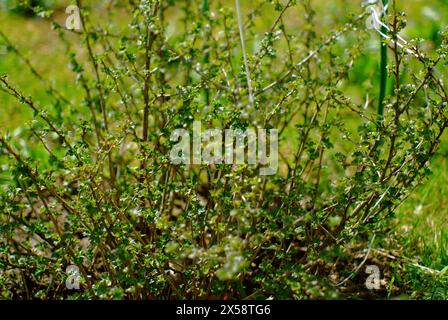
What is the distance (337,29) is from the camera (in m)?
2.27

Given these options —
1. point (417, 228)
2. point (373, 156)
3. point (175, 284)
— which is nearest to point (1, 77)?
point (175, 284)

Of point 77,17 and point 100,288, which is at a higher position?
point 77,17

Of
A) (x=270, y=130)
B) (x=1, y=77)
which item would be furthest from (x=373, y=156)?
(x=1, y=77)

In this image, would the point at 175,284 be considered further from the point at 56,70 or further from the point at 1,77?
the point at 56,70

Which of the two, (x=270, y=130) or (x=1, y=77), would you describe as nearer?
(x=1, y=77)

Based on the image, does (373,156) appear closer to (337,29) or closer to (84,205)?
(337,29)

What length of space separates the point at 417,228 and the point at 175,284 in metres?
1.00

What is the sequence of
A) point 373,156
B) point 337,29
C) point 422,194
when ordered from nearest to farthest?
point 373,156, point 337,29, point 422,194

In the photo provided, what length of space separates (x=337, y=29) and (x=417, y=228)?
2.56ft

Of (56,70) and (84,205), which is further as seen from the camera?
(56,70)

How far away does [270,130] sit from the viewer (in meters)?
2.03

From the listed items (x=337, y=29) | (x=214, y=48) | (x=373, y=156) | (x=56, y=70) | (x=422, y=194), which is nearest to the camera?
(x=373, y=156)
